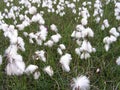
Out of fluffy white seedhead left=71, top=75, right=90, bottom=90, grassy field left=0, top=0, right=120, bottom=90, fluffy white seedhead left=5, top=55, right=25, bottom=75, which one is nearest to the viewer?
fluffy white seedhead left=71, top=75, right=90, bottom=90

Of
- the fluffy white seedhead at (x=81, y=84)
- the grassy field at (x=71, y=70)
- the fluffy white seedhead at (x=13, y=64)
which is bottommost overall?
the fluffy white seedhead at (x=81, y=84)

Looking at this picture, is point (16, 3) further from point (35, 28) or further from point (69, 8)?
point (35, 28)

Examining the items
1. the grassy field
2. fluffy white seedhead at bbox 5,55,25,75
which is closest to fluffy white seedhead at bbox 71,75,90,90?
fluffy white seedhead at bbox 5,55,25,75

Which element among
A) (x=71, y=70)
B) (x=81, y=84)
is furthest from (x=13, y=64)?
(x=71, y=70)

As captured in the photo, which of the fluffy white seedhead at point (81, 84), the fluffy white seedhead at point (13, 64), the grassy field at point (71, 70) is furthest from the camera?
the grassy field at point (71, 70)

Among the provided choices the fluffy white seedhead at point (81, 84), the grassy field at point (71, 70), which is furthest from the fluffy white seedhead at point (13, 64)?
the fluffy white seedhead at point (81, 84)

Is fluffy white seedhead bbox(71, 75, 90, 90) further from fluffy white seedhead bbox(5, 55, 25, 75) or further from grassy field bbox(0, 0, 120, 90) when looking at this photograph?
grassy field bbox(0, 0, 120, 90)

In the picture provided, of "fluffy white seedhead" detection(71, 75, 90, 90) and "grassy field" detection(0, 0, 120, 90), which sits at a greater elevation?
"grassy field" detection(0, 0, 120, 90)

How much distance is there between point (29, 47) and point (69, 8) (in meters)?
2.86

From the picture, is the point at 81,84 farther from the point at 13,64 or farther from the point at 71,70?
the point at 71,70

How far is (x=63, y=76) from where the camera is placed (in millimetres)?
3859

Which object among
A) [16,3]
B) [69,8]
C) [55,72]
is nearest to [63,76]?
[55,72]

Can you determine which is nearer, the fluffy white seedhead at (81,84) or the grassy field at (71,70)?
the fluffy white seedhead at (81,84)

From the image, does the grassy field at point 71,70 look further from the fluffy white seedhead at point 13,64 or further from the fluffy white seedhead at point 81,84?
the fluffy white seedhead at point 81,84
